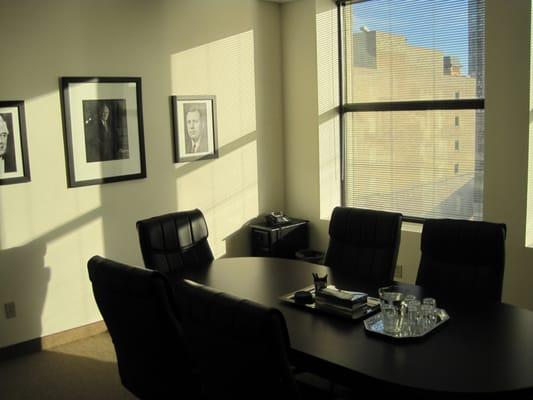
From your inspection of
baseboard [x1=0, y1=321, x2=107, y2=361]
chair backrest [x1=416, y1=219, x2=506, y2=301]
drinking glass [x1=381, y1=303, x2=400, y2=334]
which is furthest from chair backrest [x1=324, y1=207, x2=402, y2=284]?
baseboard [x1=0, y1=321, x2=107, y2=361]

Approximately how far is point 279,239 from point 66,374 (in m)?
2.19

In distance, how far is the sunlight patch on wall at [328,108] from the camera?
5465 millimetres

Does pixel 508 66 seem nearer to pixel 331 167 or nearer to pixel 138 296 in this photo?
pixel 331 167

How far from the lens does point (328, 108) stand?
18.3ft

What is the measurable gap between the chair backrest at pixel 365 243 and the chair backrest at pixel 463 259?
22cm

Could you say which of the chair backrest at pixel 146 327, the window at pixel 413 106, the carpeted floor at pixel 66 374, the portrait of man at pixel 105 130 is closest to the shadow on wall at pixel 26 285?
the carpeted floor at pixel 66 374

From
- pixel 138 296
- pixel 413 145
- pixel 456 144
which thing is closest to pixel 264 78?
pixel 413 145

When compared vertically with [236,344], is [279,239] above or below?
below

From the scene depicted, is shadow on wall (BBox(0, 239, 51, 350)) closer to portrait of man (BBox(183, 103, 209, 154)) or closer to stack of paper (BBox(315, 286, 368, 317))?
portrait of man (BBox(183, 103, 209, 154))

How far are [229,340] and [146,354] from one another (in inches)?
27.2

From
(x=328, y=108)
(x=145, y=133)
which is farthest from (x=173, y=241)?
(x=328, y=108)

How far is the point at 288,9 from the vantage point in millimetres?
5609

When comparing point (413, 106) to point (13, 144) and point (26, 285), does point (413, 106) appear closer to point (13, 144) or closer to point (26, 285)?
point (13, 144)

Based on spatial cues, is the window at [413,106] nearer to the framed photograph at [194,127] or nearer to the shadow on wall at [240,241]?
the shadow on wall at [240,241]
